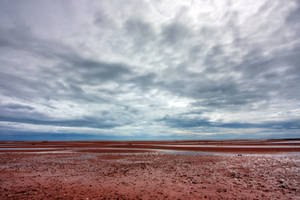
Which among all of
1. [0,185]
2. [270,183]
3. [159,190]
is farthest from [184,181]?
[0,185]

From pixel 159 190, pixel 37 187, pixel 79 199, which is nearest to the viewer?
pixel 79 199

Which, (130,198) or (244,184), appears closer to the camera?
(130,198)

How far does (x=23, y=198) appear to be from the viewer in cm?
926

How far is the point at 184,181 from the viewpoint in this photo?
41.5 feet

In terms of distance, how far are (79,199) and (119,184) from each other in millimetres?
3508

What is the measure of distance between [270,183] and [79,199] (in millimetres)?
12641

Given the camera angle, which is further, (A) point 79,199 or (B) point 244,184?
(B) point 244,184

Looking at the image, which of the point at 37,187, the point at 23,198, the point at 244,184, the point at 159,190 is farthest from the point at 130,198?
the point at 244,184

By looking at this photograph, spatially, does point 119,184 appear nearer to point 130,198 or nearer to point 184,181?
point 130,198

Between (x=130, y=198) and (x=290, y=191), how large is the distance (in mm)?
9511

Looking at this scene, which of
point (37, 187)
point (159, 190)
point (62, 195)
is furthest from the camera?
point (37, 187)

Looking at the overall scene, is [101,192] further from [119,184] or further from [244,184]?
[244,184]

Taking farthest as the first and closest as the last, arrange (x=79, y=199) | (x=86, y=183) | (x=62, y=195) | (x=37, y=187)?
(x=86, y=183), (x=37, y=187), (x=62, y=195), (x=79, y=199)

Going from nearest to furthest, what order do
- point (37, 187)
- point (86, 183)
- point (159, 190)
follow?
point (159, 190) → point (37, 187) → point (86, 183)
